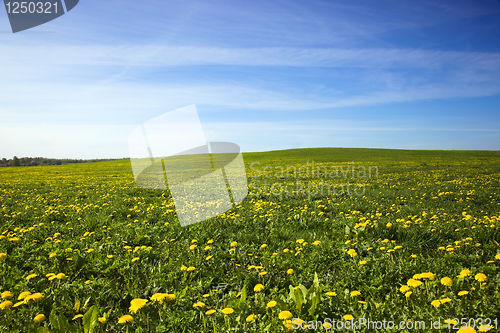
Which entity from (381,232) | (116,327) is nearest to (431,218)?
(381,232)

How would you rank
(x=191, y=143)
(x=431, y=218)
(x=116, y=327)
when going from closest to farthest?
(x=116, y=327) → (x=191, y=143) → (x=431, y=218)

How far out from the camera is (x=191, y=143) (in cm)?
552

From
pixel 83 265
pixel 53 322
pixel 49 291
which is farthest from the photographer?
pixel 83 265

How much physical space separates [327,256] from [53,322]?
3.68 metres

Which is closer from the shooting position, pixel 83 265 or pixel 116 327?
pixel 116 327

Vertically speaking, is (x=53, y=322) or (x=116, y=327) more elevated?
(x=53, y=322)

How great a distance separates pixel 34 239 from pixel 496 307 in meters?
8.12

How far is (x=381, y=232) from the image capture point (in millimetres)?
5438

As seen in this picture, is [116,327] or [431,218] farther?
[431,218]

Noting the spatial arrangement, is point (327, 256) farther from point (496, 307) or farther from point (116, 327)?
point (116, 327)

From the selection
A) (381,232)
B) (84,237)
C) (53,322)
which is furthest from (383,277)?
(84,237)

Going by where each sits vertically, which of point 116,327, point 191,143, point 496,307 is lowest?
point 116,327

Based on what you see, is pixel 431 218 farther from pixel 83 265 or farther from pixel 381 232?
pixel 83 265

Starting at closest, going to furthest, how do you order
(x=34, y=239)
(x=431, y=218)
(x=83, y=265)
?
(x=83, y=265), (x=34, y=239), (x=431, y=218)
